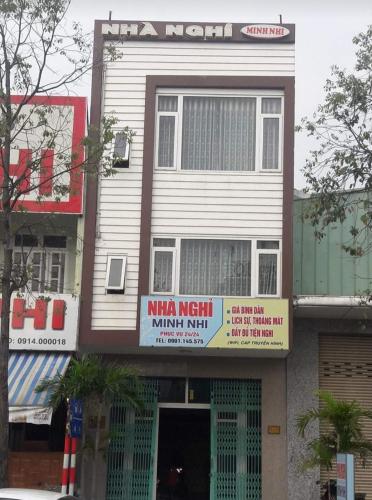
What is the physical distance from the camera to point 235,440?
18.4 meters

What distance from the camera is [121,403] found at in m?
18.5

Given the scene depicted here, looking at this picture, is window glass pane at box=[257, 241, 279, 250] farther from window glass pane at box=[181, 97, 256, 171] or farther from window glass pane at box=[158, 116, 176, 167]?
window glass pane at box=[158, 116, 176, 167]

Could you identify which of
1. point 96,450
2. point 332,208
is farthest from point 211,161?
point 96,450

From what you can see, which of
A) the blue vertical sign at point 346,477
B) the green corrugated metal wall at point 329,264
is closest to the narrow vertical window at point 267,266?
the green corrugated metal wall at point 329,264

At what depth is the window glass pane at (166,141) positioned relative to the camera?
18.1 metres

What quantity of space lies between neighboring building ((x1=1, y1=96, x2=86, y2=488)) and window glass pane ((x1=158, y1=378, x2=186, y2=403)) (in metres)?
2.22

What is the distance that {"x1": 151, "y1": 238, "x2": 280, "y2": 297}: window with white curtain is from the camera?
687 inches

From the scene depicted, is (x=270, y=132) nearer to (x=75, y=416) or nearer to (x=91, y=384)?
(x=91, y=384)

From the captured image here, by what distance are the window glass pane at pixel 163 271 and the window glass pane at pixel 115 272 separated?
2.49 ft

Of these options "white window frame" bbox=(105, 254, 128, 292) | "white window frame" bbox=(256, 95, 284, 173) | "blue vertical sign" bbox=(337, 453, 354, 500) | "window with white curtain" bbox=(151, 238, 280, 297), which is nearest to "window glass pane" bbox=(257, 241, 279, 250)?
"window with white curtain" bbox=(151, 238, 280, 297)

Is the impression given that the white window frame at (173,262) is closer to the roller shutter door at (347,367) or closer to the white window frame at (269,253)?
the white window frame at (269,253)

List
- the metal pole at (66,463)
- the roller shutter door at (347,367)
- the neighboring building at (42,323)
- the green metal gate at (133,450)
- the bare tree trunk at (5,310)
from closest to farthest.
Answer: the bare tree trunk at (5,310)
the metal pole at (66,463)
the neighboring building at (42,323)
the green metal gate at (133,450)
the roller shutter door at (347,367)

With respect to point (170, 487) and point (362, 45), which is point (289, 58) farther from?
point (170, 487)

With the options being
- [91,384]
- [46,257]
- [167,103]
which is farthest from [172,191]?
[91,384]
